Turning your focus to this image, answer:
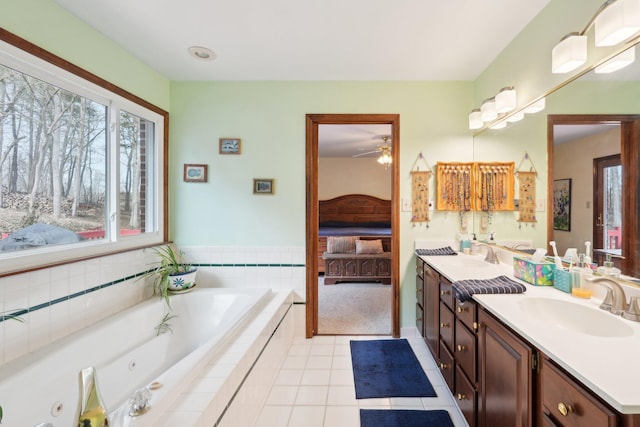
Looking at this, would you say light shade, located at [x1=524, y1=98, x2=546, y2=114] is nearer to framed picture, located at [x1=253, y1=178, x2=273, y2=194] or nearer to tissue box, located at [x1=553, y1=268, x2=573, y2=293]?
tissue box, located at [x1=553, y1=268, x2=573, y2=293]

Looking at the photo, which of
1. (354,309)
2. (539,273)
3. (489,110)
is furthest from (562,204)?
(354,309)

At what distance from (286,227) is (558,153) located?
2.08 meters

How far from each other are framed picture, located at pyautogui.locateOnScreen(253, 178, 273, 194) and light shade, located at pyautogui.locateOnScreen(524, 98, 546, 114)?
2.07 m

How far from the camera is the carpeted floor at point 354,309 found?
2863 millimetres

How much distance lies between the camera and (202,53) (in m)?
2.19

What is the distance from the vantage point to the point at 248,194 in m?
2.69

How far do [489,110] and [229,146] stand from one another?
227 centimetres

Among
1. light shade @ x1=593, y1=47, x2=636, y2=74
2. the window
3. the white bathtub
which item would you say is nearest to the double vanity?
light shade @ x1=593, y1=47, x2=636, y2=74

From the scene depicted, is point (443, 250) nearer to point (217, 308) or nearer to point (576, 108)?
point (576, 108)

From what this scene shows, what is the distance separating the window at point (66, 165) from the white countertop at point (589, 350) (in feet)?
7.76

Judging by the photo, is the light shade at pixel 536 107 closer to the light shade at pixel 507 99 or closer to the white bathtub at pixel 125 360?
the light shade at pixel 507 99

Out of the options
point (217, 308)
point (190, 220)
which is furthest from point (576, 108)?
point (190, 220)

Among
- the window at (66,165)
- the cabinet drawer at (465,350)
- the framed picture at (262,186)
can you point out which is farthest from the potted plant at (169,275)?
the cabinet drawer at (465,350)

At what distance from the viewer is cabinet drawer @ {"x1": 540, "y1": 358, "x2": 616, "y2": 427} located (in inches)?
28.2
